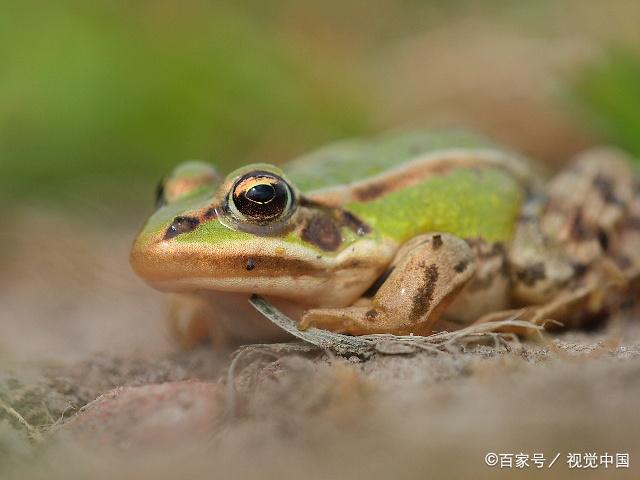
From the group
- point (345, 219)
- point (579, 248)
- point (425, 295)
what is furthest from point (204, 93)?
point (425, 295)

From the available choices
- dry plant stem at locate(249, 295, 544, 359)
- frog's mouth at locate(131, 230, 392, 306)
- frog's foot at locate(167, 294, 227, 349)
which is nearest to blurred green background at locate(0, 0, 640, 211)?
frog's foot at locate(167, 294, 227, 349)

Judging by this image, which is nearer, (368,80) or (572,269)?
(572,269)

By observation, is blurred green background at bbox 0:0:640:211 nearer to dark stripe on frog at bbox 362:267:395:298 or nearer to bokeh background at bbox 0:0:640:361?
bokeh background at bbox 0:0:640:361

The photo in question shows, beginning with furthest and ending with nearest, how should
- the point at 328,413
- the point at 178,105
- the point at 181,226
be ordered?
the point at 178,105, the point at 181,226, the point at 328,413

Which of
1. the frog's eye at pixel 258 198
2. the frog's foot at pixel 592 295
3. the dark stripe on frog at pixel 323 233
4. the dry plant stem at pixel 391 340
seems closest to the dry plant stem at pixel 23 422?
the dry plant stem at pixel 391 340

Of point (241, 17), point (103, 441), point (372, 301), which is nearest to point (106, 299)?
point (372, 301)

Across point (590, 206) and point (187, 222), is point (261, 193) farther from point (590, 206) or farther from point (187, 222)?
point (590, 206)

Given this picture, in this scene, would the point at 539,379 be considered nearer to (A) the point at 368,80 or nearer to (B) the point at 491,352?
(B) the point at 491,352
